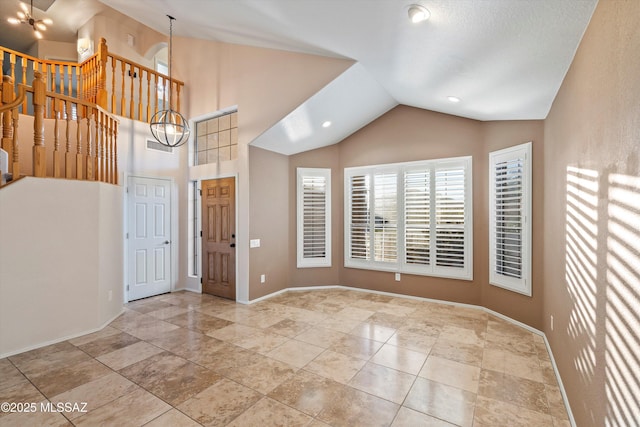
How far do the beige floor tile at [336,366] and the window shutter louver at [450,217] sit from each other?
2.42 m

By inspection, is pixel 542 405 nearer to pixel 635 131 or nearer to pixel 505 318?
pixel 505 318

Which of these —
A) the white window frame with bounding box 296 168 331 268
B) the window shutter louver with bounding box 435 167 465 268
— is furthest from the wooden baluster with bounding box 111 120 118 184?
the window shutter louver with bounding box 435 167 465 268

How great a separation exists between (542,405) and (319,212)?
404 cm

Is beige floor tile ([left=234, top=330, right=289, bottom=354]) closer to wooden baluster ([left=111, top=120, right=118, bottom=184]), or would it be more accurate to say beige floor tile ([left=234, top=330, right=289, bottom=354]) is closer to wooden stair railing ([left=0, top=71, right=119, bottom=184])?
wooden stair railing ([left=0, top=71, right=119, bottom=184])

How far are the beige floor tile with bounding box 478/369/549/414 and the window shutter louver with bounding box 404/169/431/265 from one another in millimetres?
2229

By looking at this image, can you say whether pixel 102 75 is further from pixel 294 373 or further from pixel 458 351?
pixel 458 351

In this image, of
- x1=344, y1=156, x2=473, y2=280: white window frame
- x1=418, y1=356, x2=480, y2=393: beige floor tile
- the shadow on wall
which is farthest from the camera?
x1=344, y1=156, x2=473, y2=280: white window frame

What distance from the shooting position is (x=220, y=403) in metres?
2.24

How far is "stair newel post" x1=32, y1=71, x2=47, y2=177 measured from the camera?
10.7ft

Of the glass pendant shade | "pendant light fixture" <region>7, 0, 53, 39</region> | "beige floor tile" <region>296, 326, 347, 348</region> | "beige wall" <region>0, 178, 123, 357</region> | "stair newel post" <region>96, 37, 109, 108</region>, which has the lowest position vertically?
"beige floor tile" <region>296, 326, 347, 348</region>

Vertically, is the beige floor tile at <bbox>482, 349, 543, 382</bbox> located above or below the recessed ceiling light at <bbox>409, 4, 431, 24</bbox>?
below

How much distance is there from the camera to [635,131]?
1.16 metres

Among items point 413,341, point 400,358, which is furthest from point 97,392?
point 413,341

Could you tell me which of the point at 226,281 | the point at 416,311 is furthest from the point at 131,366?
the point at 416,311
